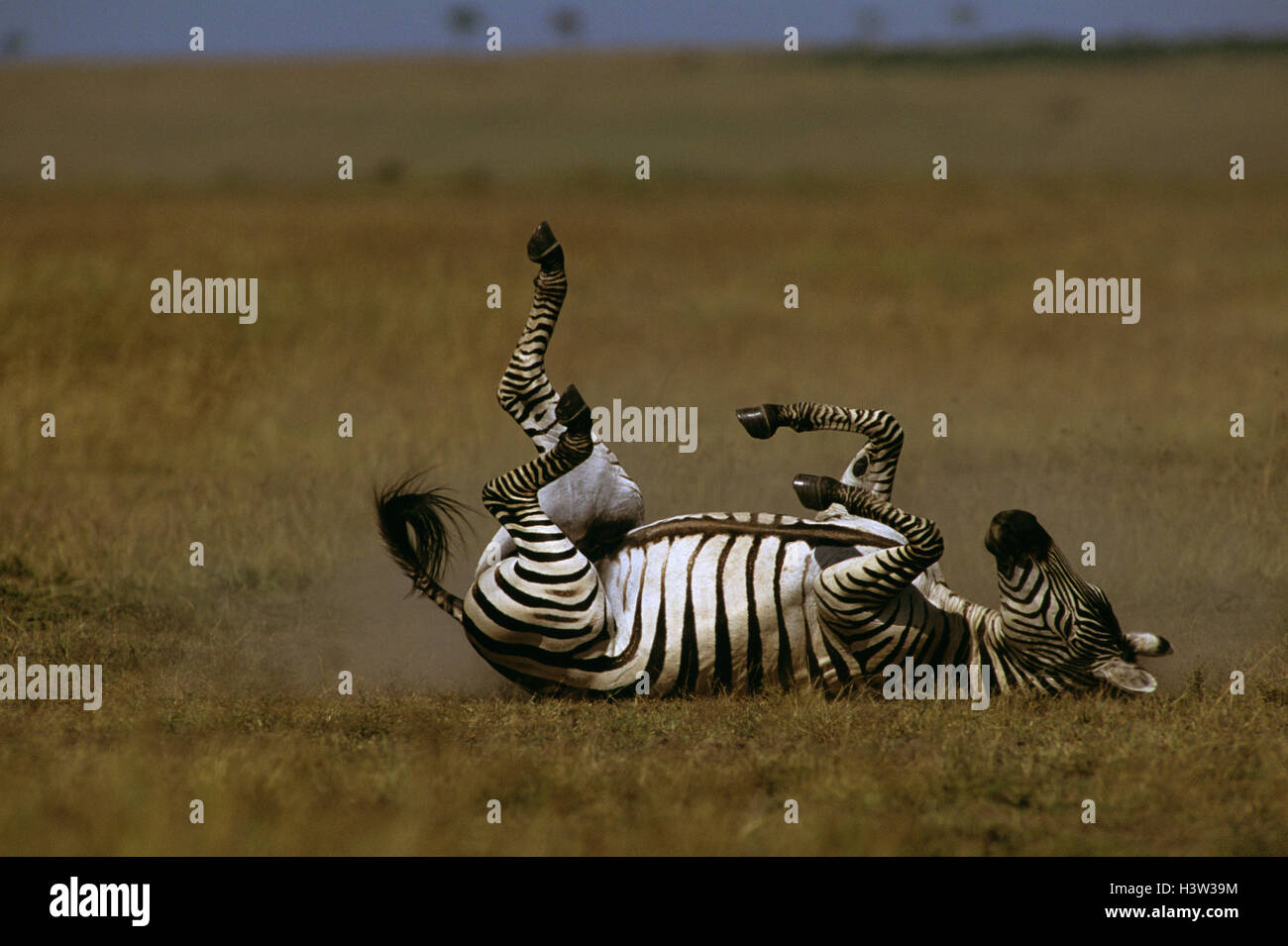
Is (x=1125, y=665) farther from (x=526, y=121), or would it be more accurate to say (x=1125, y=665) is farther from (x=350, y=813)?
(x=526, y=121)

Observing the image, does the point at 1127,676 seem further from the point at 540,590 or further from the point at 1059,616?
the point at 540,590

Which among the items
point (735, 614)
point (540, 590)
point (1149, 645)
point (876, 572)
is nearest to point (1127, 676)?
point (1149, 645)

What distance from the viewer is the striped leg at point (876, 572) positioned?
620 cm

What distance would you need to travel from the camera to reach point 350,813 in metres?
5.13

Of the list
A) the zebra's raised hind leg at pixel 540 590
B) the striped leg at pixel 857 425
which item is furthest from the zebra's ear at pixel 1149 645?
the zebra's raised hind leg at pixel 540 590

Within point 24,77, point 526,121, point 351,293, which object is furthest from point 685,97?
point 351,293

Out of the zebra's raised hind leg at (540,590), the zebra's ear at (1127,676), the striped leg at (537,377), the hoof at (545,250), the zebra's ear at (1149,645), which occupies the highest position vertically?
the hoof at (545,250)

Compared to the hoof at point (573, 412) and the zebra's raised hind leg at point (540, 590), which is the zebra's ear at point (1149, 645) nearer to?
the zebra's raised hind leg at point (540, 590)

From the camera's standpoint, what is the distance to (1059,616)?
249 inches

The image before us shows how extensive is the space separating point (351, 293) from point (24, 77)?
50.6m

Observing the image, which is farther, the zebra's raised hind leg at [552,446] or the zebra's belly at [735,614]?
the zebra's raised hind leg at [552,446]

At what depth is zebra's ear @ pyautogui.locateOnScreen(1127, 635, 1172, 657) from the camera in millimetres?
6234

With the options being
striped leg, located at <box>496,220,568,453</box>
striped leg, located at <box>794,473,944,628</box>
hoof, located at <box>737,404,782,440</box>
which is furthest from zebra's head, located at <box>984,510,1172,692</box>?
striped leg, located at <box>496,220,568,453</box>

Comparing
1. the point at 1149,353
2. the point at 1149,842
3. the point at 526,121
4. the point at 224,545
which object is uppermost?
the point at 526,121
